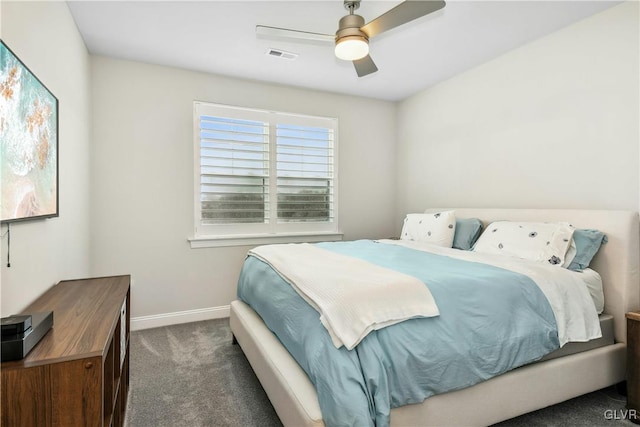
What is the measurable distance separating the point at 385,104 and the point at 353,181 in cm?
116

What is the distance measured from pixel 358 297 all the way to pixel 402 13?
159 cm

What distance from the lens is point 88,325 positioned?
1.36m

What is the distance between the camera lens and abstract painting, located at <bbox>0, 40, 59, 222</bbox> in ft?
4.14

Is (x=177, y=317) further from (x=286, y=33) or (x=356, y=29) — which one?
(x=356, y=29)

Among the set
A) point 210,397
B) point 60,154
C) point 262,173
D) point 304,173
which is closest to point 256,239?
point 262,173

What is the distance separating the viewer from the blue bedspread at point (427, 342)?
1.32 m

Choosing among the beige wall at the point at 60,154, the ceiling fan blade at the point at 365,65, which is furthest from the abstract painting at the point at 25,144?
the ceiling fan blade at the point at 365,65

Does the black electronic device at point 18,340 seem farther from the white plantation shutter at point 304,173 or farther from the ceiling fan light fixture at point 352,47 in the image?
the white plantation shutter at point 304,173

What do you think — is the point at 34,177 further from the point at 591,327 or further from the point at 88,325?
the point at 591,327

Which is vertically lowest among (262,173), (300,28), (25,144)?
(25,144)

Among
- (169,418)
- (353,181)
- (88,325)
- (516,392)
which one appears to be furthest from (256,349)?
(353,181)

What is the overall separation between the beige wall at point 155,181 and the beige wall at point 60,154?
18cm

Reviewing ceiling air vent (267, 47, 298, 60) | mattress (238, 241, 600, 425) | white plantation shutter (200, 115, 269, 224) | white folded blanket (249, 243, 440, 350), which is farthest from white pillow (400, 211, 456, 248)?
ceiling air vent (267, 47, 298, 60)

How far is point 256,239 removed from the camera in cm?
374
